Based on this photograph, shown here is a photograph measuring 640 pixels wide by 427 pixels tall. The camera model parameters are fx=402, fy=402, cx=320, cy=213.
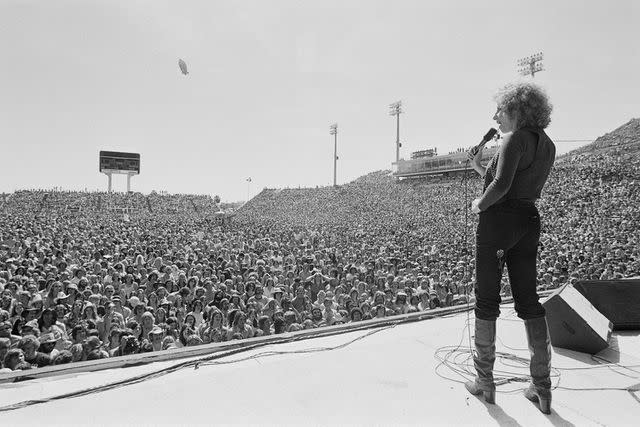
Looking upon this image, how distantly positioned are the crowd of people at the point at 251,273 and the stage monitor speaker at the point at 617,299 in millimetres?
235

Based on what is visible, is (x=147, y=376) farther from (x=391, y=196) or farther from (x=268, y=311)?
(x=391, y=196)

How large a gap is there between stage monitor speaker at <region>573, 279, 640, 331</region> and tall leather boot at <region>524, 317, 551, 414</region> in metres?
2.02

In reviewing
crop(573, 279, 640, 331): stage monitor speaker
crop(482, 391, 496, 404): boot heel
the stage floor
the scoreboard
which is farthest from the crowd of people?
the scoreboard

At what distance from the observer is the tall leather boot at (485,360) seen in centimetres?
216

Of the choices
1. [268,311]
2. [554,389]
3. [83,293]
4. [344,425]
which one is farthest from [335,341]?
[83,293]

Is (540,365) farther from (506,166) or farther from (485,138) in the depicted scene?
(485,138)

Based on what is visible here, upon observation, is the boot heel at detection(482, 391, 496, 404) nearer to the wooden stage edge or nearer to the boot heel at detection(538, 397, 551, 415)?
the boot heel at detection(538, 397, 551, 415)

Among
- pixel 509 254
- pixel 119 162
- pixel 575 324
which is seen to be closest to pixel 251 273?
pixel 575 324

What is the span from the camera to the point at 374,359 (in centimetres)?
274

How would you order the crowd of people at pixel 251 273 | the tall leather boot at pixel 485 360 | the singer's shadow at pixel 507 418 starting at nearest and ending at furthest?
the singer's shadow at pixel 507 418, the tall leather boot at pixel 485 360, the crowd of people at pixel 251 273

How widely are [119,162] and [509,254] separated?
6019 centimetres

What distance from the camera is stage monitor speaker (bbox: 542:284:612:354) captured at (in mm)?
2828

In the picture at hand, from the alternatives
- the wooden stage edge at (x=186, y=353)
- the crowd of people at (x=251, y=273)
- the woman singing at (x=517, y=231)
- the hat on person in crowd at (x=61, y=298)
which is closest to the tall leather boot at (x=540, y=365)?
the woman singing at (x=517, y=231)

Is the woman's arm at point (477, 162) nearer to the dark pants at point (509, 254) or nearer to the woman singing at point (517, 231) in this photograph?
the woman singing at point (517, 231)
